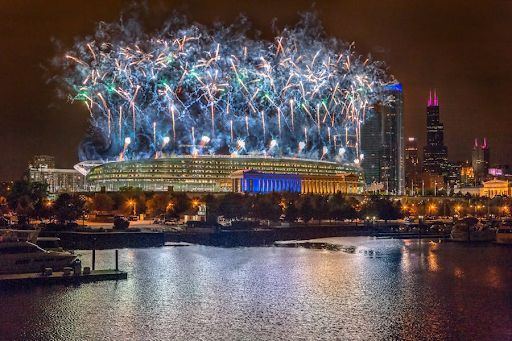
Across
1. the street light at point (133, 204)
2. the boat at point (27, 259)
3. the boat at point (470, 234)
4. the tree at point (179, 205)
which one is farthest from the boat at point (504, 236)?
the street light at point (133, 204)

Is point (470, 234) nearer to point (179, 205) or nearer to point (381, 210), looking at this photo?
point (381, 210)

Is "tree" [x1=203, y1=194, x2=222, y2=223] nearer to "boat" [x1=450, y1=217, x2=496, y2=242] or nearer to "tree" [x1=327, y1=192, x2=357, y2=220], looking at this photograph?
"tree" [x1=327, y1=192, x2=357, y2=220]

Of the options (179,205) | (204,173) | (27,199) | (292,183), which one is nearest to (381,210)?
(179,205)

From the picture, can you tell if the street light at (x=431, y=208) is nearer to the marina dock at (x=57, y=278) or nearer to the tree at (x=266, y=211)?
the tree at (x=266, y=211)

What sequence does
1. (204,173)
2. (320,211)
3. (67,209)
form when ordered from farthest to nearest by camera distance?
(204,173)
(320,211)
(67,209)

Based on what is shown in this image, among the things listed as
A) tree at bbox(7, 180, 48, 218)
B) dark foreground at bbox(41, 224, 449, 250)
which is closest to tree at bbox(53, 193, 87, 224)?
tree at bbox(7, 180, 48, 218)

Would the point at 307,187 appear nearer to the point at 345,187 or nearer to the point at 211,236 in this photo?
the point at 345,187
